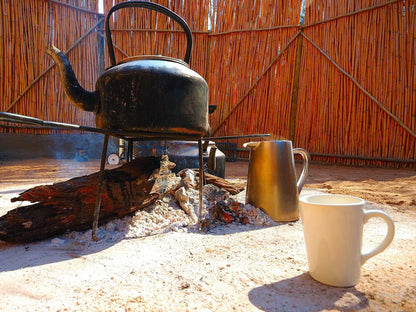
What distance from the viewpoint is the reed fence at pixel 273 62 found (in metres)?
4.47

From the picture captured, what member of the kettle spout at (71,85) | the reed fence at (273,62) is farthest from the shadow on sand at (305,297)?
the reed fence at (273,62)

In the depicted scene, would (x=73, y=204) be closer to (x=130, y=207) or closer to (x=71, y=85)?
(x=130, y=207)

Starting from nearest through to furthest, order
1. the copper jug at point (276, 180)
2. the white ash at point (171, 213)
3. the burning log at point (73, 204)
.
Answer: the burning log at point (73, 204) → the white ash at point (171, 213) → the copper jug at point (276, 180)

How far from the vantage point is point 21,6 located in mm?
5438

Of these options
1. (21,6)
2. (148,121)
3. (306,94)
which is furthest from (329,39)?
(21,6)

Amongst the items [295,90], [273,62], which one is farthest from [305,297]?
[273,62]

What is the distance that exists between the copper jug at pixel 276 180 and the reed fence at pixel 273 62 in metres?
3.76

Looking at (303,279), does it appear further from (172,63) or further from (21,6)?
(21,6)

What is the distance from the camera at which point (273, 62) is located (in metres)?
5.54

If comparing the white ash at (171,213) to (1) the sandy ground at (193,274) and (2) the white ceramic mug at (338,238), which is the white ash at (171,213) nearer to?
(1) the sandy ground at (193,274)

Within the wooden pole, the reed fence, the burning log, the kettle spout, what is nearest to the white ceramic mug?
the burning log

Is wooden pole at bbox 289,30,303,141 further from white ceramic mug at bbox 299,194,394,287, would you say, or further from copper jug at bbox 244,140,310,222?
white ceramic mug at bbox 299,194,394,287

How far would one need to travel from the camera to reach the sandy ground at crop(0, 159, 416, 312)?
0.76m

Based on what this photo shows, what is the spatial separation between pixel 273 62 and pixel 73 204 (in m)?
5.16
